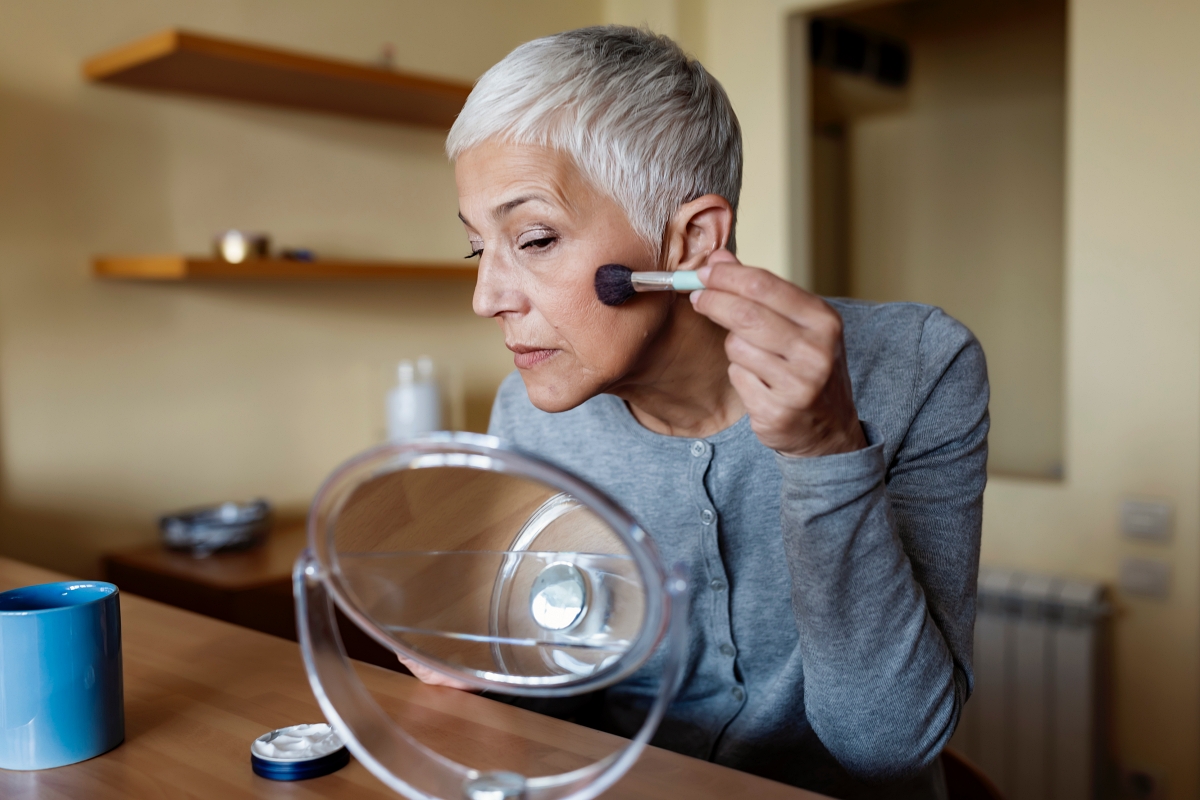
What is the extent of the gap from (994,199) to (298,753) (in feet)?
10.9

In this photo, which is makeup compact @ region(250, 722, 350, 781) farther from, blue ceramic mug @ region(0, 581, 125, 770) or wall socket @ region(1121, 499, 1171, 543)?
wall socket @ region(1121, 499, 1171, 543)

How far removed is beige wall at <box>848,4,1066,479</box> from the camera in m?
3.34

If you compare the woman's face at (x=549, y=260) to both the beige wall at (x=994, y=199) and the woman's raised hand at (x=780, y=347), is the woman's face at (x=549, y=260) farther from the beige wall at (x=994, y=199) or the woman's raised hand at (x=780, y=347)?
the beige wall at (x=994, y=199)

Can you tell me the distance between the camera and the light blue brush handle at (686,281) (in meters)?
0.73

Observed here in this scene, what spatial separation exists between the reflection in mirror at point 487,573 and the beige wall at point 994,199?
9.71ft

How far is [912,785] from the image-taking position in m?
1.03

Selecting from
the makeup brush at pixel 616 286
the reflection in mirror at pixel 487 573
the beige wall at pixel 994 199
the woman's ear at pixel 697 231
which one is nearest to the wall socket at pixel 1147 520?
the beige wall at pixel 994 199

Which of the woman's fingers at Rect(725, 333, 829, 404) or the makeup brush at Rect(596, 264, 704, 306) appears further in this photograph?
the makeup brush at Rect(596, 264, 704, 306)

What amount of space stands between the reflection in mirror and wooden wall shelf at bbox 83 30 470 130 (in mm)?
1496

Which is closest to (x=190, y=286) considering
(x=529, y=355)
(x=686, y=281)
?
(x=529, y=355)

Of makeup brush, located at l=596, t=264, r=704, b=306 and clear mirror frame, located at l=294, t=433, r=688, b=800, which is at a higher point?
makeup brush, located at l=596, t=264, r=704, b=306

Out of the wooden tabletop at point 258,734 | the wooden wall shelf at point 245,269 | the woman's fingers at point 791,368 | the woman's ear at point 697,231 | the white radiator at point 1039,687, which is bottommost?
the white radiator at point 1039,687

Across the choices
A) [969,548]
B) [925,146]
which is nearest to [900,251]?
[925,146]

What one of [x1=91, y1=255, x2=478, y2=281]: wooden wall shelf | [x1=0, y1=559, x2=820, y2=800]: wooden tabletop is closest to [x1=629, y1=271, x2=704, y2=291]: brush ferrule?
[x1=0, y1=559, x2=820, y2=800]: wooden tabletop
